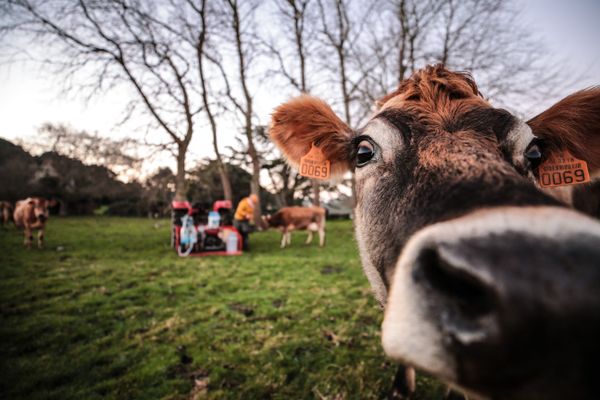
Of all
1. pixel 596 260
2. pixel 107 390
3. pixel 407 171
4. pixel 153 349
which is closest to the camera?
pixel 596 260

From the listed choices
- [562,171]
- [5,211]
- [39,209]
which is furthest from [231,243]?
[5,211]

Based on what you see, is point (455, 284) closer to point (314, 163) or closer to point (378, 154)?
point (378, 154)

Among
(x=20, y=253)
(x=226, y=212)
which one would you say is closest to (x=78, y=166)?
(x=20, y=253)

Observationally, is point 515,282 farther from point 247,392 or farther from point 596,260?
point 247,392

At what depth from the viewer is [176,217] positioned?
10188 millimetres

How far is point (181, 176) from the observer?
1370cm

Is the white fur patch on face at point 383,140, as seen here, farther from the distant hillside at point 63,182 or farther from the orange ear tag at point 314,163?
the distant hillside at point 63,182

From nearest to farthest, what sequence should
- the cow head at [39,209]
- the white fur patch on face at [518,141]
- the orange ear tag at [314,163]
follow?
the white fur patch on face at [518,141] < the orange ear tag at [314,163] < the cow head at [39,209]

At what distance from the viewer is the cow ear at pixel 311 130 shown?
103 inches

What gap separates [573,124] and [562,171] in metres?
0.36

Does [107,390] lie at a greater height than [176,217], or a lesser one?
lesser

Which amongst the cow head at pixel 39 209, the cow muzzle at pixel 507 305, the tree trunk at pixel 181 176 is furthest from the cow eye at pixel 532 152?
the cow head at pixel 39 209

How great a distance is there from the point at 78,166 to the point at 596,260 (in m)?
42.6

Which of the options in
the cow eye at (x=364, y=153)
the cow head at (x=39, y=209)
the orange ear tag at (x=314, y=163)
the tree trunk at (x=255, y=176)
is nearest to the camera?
the cow eye at (x=364, y=153)
